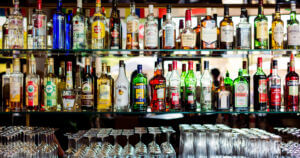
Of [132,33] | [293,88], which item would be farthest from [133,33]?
[293,88]

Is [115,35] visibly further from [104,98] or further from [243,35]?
[243,35]

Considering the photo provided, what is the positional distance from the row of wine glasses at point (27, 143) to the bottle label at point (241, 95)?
1.22 meters

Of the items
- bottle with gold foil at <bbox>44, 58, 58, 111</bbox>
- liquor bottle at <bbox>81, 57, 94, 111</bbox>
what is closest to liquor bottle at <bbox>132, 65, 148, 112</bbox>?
liquor bottle at <bbox>81, 57, 94, 111</bbox>

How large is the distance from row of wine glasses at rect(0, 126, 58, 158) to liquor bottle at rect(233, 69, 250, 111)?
1208 millimetres

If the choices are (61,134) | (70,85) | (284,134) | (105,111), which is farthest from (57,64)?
(284,134)

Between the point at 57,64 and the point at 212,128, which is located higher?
the point at 57,64

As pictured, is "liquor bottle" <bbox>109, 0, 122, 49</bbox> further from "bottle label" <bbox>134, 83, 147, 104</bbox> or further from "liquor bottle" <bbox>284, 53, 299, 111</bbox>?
"liquor bottle" <bbox>284, 53, 299, 111</bbox>

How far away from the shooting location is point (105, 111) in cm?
181

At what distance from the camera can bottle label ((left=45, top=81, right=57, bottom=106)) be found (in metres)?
1.83

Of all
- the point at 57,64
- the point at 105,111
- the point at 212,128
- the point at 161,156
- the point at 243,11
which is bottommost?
the point at 161,156

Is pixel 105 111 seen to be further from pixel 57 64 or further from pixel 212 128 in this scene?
pixel 212 128

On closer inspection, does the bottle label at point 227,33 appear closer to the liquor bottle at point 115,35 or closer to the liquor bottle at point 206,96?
the liquor bottle at point 206,96

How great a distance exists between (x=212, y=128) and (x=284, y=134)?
1.69ft

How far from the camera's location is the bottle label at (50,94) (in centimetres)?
183
